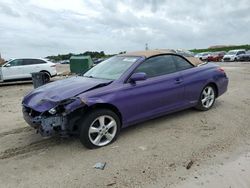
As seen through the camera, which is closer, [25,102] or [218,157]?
[218,157]

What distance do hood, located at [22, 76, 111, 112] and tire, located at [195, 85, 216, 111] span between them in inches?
98.1

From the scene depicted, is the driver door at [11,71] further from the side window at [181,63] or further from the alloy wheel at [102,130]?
the alloy wheel at [102,130]

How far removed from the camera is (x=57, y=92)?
501cm

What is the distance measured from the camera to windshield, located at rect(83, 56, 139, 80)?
5602mm

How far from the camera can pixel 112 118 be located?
497 centimetres

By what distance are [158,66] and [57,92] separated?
2090 millimetres

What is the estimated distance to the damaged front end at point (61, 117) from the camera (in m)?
4.61

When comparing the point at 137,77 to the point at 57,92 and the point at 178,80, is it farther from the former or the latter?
the point at 57,92

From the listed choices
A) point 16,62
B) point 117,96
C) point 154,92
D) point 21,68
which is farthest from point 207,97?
point 16,62

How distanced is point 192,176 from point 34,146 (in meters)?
2.72

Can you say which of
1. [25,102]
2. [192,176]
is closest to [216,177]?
[192,176]

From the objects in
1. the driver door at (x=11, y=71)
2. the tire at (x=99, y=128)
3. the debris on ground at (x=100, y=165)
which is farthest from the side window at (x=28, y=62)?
the debris on ground at (x=100, y=165)

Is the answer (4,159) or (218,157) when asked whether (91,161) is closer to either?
(4,159)

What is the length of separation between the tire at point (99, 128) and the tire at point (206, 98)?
2.45 meters
